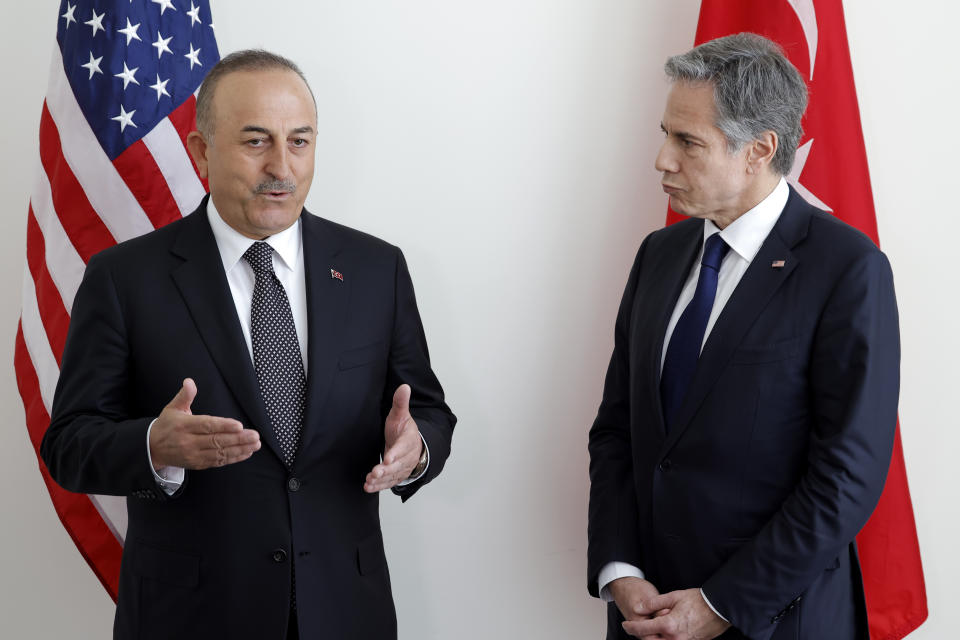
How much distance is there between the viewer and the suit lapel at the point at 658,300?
5.96ft

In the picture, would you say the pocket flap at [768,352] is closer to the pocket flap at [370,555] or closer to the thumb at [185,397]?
the pocket flap at [370,555]

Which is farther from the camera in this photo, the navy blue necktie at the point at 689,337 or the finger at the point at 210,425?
the navy blue necktie at the point at 689,337

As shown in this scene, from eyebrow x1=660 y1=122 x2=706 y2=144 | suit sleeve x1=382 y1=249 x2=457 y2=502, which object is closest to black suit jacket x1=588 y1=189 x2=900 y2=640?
eyebrow x1=660 y1=122 x2=706 y2=144

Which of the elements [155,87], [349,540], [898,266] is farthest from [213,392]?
[898,266]

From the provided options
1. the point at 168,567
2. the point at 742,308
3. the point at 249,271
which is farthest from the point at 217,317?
the point at 742,308

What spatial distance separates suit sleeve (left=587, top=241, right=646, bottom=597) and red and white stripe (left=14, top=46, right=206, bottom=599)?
3.64ft

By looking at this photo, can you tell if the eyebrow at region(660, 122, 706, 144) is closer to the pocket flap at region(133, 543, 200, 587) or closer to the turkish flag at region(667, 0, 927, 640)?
the turkish flag at region(667, 0, 927, 640)

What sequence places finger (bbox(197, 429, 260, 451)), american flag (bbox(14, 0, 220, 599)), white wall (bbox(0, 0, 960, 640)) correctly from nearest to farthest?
finger (bbox(197, 429, 260, 451)) → american flag (bbox(14, 0, 220, 599)) → white wall (bbox(0, 0, 960, 640))

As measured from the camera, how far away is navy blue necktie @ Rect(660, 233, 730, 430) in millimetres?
1777

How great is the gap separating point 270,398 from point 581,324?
3.82 feet

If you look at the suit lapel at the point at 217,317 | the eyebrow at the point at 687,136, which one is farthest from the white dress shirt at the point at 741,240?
the suit lapel at the point at 217,317

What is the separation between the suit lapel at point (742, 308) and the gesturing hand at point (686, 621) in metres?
0.29

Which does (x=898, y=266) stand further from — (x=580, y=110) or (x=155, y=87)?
(x=155, y=87)

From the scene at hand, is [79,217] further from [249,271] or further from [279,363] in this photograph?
[279,363]
